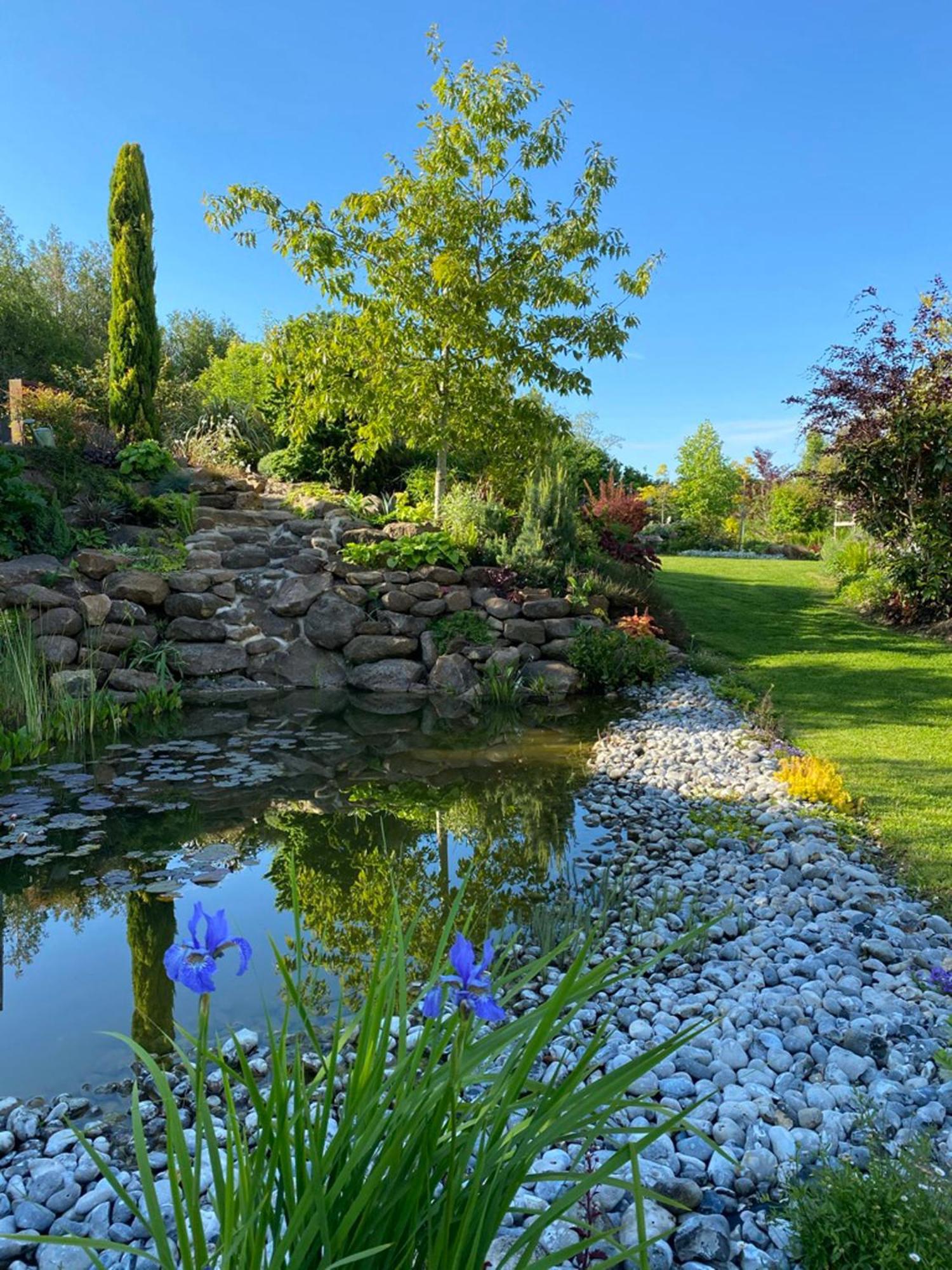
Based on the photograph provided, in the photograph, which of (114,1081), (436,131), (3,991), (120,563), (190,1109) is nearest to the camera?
(190,1109)

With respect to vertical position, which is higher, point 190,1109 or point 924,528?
point 924,528

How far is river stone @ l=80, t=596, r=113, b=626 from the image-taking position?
24.5 feet

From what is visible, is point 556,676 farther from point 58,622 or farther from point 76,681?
point 58,622

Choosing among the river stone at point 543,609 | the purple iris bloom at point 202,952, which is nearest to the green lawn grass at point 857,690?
the river stone at point 543,609

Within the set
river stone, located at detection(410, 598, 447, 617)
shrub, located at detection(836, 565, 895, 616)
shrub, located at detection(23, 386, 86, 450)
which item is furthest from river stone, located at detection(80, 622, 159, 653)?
shrub, located at detection(836, 565, 895, 616)

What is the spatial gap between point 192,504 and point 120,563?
1892 millimetres

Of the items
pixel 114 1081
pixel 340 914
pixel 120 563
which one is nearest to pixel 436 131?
pixel 120 563

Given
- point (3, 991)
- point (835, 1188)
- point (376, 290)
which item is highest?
point (376, 290)

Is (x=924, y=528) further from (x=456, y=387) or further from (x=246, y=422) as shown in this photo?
(x=246, y=422)

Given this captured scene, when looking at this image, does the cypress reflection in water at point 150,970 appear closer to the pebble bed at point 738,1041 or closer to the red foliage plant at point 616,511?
the pebble bed at point 738,1041

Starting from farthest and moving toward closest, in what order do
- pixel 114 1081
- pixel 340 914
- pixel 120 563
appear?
pixel 120 563, pixel 340 914, pixel 114 1081

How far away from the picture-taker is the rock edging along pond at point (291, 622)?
7523mm

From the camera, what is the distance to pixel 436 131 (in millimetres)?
9602

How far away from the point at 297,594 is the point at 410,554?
1280 mm
